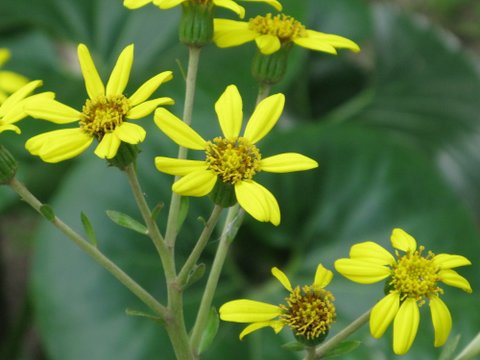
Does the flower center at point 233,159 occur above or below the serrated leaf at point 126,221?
above

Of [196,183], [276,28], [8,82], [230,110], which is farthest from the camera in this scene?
[8,82]

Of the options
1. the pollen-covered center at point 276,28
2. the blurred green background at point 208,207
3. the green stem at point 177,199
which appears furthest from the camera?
the blurred green background at point 208,207

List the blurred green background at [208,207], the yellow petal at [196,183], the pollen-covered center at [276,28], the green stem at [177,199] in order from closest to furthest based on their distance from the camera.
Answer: the yellow petal at [196,183], the green stem at [177,199], the pollen-covered center at [276,28], the blurred green background at [208,207]

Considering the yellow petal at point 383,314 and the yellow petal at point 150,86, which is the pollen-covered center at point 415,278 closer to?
the yellow petal at point 383,314

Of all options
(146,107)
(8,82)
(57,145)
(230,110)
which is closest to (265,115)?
(230,110)

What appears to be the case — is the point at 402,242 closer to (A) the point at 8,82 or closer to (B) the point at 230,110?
(B) the point at 230,110

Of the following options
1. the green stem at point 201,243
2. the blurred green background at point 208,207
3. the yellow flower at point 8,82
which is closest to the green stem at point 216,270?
the green stem at point 201,243

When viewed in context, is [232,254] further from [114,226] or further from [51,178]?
[51,178]

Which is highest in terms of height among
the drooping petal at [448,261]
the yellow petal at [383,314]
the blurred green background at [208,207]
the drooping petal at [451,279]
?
the drooping petal at [448,261]
